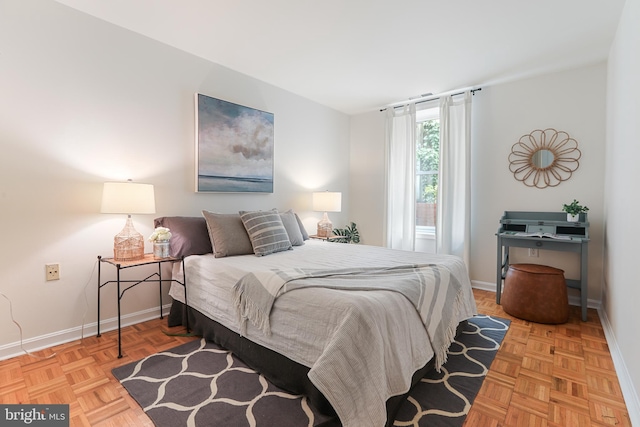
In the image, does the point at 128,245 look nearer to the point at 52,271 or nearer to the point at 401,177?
the point at 52,271

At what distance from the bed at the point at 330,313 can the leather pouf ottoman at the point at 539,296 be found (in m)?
0.77

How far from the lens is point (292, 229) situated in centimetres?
317

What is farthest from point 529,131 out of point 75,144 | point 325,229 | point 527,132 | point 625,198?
point 75,144

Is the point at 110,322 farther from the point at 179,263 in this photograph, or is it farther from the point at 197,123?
the point at 197,123

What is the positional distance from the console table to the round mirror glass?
0.54 meters

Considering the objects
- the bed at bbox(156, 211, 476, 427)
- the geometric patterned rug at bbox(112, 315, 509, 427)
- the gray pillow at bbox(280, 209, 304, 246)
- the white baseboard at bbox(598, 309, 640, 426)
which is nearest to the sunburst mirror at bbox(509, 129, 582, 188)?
the white baseboard at bbox(598, 309, 640, 426)

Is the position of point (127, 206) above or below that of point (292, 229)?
above

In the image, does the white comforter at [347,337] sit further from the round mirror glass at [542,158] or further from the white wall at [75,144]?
the round mirror glass at [542,158]

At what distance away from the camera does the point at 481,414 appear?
1547 mm

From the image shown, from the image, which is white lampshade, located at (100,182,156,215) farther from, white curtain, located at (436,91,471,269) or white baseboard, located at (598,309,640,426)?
white curtain, located at (436,91,471,269)

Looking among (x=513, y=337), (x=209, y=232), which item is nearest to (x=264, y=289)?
(x=209, y=232)

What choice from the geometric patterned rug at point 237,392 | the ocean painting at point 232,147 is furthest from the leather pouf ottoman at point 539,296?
the ocean painting at point 232,147

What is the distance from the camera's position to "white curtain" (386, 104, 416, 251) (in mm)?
4309

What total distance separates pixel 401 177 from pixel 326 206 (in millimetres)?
1265
